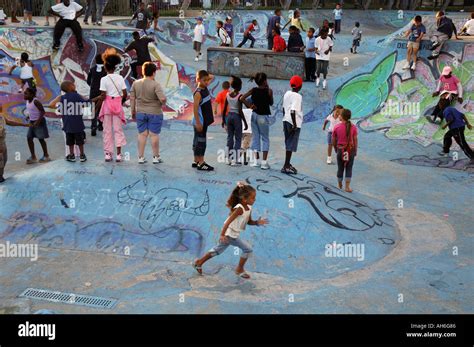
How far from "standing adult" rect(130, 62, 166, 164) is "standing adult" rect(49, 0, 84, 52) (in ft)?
21.9

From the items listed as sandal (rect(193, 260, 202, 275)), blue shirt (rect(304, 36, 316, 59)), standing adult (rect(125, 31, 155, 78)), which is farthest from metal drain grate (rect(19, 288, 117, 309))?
blue shirt (rect(304, 36, 316, 59))

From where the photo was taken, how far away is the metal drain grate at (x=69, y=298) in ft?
22.9

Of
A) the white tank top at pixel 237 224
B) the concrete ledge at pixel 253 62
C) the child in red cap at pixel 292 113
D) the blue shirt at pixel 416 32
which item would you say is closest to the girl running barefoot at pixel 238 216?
the white tank top at pixel 237 224

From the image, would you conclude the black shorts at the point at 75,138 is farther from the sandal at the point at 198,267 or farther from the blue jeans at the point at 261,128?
the sandal at the point at 198,267

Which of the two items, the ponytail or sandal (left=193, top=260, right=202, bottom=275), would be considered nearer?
the ponytail

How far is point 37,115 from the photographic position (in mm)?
11930

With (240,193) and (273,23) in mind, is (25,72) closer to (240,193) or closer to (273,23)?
(273,23)

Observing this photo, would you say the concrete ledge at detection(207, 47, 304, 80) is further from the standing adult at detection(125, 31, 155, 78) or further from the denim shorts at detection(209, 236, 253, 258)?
the denim shorts at detection(209, 236, 253, 258)

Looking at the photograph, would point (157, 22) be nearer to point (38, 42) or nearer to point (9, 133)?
point (38, 42)

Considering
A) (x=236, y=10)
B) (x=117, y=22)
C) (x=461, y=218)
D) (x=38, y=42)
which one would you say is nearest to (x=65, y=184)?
(x=461, y=218)

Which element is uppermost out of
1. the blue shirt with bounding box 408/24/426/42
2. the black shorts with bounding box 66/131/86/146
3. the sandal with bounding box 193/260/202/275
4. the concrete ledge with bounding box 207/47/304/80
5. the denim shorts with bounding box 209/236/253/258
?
the blue shirt with bounding box 408/24/426/42

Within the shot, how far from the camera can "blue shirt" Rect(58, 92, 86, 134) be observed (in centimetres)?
1025

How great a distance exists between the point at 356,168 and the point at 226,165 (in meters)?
3.71

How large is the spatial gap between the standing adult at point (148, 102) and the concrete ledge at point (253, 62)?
813 centimetres
